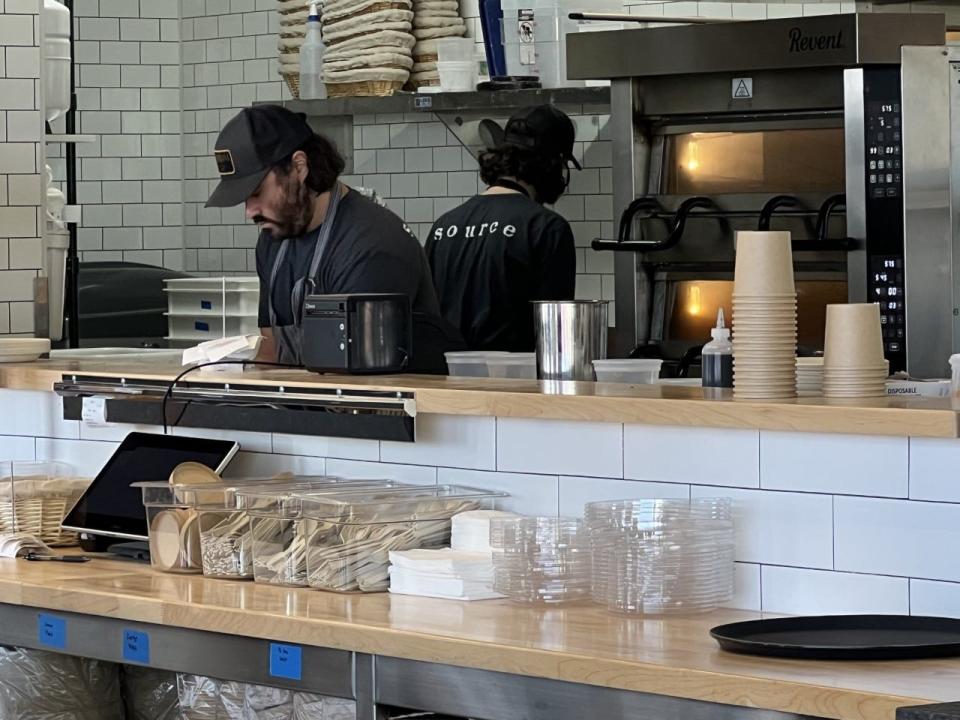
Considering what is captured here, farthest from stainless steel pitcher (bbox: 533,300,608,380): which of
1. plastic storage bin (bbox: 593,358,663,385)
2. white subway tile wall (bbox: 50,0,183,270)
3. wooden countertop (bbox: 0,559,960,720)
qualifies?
white subway tile wall (bbox: 50,0,183,270)

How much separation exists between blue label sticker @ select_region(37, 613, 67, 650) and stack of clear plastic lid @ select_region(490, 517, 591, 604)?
88cm

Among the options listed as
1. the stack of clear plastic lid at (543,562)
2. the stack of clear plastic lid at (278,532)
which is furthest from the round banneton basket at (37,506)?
the stack of clear plastic lid at (543,562)

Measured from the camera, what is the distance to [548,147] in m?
5.39

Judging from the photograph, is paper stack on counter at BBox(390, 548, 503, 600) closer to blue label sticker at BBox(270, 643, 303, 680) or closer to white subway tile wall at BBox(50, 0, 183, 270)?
blue label sticker at BBox(270, 643, 303, 680)

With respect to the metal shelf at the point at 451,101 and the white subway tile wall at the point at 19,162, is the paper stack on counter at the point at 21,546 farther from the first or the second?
the metal shelf at the point at 451,101

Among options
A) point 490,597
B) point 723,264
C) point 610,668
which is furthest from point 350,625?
point 723,264

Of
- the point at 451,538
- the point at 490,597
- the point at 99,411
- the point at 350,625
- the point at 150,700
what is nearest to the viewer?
the point at 350,625

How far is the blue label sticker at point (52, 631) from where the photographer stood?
10.3 ft

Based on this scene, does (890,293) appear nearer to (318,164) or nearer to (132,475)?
(318,164)

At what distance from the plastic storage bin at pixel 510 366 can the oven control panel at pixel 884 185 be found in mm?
1723

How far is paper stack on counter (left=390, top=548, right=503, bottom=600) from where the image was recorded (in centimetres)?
289

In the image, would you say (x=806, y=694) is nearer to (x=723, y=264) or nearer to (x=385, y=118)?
(x=723, y=264)

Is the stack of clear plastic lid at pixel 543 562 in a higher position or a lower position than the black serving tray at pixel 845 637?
higher

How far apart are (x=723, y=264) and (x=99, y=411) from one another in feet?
6.84
